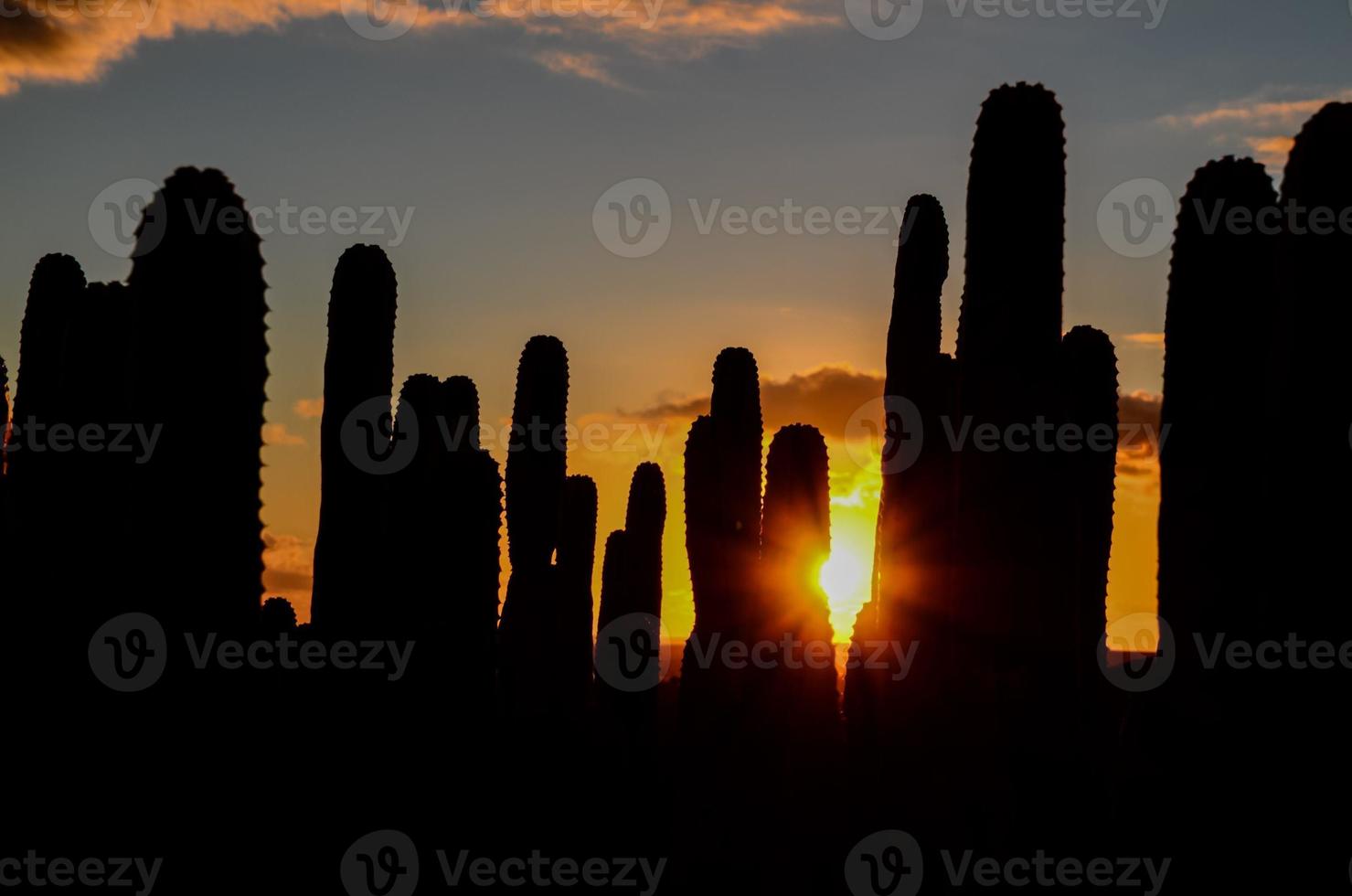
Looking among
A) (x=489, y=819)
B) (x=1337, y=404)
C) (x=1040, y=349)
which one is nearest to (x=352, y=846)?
(x=489, y=819)

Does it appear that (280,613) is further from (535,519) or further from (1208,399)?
(1208,399)

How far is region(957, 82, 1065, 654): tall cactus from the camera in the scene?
1054cm

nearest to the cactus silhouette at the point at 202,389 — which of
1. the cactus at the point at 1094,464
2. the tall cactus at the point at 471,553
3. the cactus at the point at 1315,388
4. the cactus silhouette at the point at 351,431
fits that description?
the cactus silhouette at the point at 351,431

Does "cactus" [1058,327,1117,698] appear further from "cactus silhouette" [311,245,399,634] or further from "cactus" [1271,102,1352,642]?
"cactus silhouette" [311,245,399,634]

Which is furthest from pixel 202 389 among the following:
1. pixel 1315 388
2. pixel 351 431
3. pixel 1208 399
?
pixel 1208 399

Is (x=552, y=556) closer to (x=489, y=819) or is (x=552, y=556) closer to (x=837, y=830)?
(x=489, y=819)

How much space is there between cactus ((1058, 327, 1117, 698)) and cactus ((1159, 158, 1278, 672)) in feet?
11.8

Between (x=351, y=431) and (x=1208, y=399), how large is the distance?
725 centimetres

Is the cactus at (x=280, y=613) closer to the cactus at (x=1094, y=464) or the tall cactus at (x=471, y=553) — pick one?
the tall cactus at (x=471, y=553)

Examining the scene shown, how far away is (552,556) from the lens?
2025 centimetres

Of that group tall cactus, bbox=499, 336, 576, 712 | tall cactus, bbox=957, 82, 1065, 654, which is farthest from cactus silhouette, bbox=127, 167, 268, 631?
tall cactus, bbox=499, 336, 576, 712

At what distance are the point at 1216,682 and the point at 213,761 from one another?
599 cm

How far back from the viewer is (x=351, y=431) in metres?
12.4

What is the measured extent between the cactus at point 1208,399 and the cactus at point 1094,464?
3.60 meters
